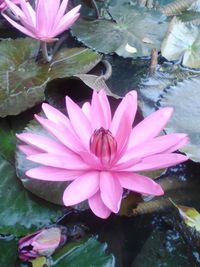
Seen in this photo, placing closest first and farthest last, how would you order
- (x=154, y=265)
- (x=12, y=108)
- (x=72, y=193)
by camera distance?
(x=72, y=193)
(x=154, y=265)
(x=12, y=108)

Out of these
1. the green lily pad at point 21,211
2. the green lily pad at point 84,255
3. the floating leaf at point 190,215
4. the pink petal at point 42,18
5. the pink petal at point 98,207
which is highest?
the pink petal at point 42,18

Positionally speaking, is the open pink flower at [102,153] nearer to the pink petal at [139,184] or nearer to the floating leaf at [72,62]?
the pink petal at [139,184]

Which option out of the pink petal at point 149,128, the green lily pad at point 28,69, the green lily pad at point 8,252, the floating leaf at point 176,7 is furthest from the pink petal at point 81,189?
the floating leaf at point 176,7

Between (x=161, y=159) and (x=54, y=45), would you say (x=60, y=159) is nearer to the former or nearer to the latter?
(x=161, y=159)

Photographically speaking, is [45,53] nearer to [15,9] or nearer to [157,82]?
[15,9]

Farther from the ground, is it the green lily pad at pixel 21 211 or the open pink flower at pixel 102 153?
the open pink flower at pixel 102 153

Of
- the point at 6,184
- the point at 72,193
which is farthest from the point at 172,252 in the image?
the point at 6,184
